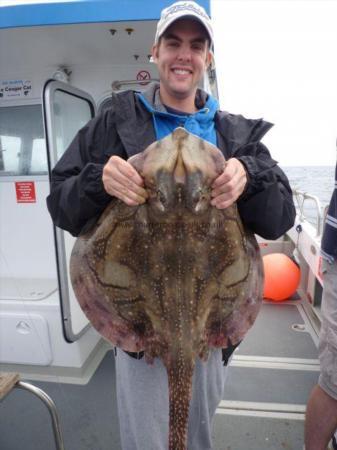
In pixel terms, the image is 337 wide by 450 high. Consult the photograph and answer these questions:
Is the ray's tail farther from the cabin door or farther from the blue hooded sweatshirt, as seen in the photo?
the cabin door

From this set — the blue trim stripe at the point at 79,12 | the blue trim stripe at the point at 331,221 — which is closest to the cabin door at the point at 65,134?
the blue trim stripe at the point at 79,12

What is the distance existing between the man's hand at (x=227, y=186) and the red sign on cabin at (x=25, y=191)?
4.01 m

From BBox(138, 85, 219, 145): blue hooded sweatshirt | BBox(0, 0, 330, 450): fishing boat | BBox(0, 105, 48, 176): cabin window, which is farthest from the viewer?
BBox(0, 105, 48, 176): cabin window

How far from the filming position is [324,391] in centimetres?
247

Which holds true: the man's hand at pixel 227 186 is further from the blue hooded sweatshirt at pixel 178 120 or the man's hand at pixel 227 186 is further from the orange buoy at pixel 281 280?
the orange buoy at pixel 281 280

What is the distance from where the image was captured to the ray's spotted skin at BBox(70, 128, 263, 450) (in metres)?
1.37

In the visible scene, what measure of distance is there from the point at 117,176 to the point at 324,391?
2.25 meters

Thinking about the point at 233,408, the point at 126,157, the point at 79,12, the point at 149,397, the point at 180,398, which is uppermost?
the point at 79,12

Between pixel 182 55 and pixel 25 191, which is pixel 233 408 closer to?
pixel 182 55

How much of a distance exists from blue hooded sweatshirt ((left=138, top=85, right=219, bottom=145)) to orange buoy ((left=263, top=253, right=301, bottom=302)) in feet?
14.1

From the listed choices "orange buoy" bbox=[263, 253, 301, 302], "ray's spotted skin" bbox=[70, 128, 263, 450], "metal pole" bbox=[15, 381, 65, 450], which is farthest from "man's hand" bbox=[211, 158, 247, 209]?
"orange buoy" bbox=[263, 253, 301, 302]

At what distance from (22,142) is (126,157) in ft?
11.2

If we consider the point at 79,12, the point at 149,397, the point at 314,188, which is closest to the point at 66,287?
the point at 149,397

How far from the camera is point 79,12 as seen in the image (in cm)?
302
